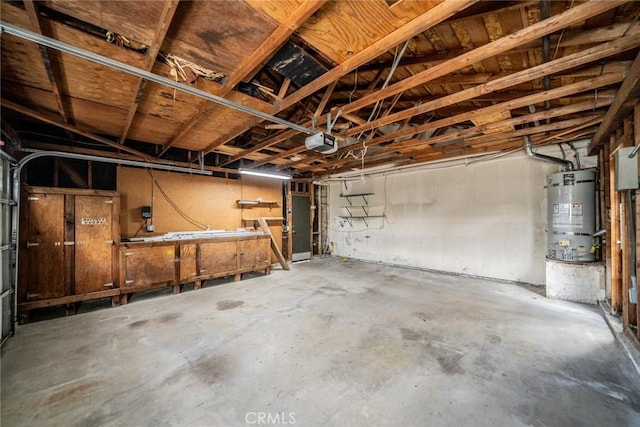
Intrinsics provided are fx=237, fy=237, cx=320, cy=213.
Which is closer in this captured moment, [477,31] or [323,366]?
[477,31]

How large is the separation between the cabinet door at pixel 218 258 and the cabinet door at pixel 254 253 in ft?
0.49

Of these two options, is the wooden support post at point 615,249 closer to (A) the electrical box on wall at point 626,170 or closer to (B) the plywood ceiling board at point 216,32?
(A) the electrical box on wall at point 626,170

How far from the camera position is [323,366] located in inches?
85.7

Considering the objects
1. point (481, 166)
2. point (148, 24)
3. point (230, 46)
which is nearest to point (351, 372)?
point (230, 46)

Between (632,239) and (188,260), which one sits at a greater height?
(632,239)

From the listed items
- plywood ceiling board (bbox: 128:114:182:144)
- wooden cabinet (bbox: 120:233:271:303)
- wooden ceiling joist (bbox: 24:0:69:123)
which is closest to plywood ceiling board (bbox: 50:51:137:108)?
wooden ceiling joist (bbox: 24:0:69:123)

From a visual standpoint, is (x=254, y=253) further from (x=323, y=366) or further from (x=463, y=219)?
(x=463, y=219)

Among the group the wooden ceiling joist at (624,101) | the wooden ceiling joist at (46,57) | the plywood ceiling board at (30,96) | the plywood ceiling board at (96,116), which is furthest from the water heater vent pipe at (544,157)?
the plywood ceiling board at (30,96)

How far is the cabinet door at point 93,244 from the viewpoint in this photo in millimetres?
3529

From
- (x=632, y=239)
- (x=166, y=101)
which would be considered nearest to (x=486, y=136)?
(x=632, y=239)

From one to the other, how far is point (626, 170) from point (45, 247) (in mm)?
7081

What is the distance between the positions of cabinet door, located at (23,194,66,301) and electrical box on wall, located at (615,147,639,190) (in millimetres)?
6888

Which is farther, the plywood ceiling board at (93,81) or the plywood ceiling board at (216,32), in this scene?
the plywood ceiling board at (93,81)

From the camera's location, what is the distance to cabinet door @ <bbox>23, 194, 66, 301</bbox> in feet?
10.6
